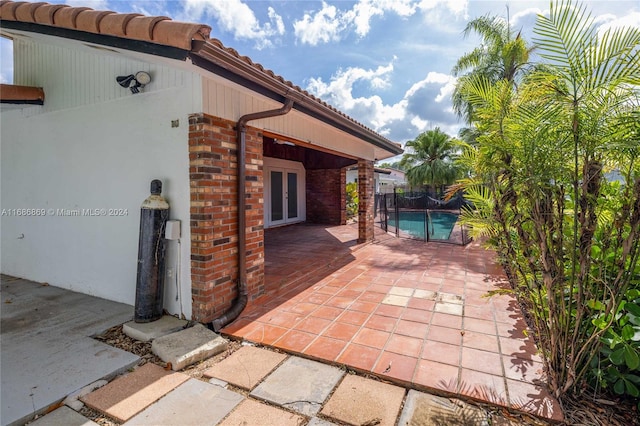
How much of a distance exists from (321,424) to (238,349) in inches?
54.9

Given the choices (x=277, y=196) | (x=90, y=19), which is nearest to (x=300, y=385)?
(x=90, y=19)

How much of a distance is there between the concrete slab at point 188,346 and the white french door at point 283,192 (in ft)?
25.2

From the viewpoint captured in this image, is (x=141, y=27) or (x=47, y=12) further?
(x=47, y=12)

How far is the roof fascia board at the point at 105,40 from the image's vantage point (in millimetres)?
2709

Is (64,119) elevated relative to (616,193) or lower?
elevated

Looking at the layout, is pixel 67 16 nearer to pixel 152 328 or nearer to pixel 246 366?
pixel 152 328

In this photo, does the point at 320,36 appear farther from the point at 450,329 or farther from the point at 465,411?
the point at 465,411

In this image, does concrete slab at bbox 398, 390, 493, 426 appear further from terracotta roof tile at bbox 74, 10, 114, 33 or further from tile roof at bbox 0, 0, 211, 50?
terracotta roof tile at bbox 74, 10, 114, 33

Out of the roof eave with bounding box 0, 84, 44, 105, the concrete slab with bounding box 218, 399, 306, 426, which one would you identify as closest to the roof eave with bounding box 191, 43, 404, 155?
the concrete slab with bounding box 218, 399, 306, 426

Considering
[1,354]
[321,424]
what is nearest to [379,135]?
[321,424]

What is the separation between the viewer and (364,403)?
2.36m

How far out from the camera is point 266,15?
677cm

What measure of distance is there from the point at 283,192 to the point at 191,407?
9.71 metres

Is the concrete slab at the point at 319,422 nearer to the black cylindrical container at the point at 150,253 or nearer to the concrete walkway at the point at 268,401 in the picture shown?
the concrete walkway at the point at 268,401
